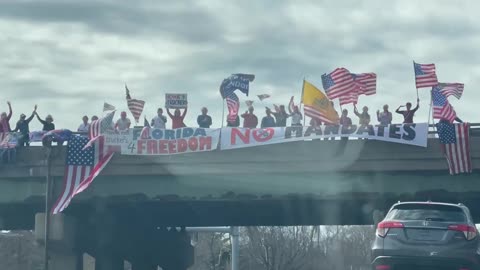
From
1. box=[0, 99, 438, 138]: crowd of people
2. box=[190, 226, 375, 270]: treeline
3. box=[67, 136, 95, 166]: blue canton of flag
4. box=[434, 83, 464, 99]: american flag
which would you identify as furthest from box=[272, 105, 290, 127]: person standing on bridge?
box=[190, 226, 375, 270]: treeline

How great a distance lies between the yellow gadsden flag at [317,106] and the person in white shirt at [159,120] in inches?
171

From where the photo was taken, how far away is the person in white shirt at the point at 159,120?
32.2m

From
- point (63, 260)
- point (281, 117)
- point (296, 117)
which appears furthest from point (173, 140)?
point (63, 260)

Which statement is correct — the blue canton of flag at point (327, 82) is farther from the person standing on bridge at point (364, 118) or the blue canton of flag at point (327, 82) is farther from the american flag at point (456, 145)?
the american flag at point (456, 145)

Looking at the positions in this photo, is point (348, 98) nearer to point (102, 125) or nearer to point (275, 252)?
point (102, 125)

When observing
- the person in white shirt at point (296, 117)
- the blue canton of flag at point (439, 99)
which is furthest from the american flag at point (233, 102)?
the blue canton of flag at point (439, 99)

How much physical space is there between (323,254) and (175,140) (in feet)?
177

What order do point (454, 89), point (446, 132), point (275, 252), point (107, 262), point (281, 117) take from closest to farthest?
1. point (446, 132)
2. point (454, 89)
3. point (281, 117)
4. point (107, 262)
5. point (275, 252)

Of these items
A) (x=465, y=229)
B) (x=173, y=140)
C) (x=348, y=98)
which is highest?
(x=348, y=98)

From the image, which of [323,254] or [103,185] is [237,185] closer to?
[103,185]

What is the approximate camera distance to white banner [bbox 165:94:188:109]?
3206 centimetres

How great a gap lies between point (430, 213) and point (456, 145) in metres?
13.6

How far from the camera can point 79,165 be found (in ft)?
108

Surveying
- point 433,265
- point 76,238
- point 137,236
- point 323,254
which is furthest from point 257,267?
point 433,265
